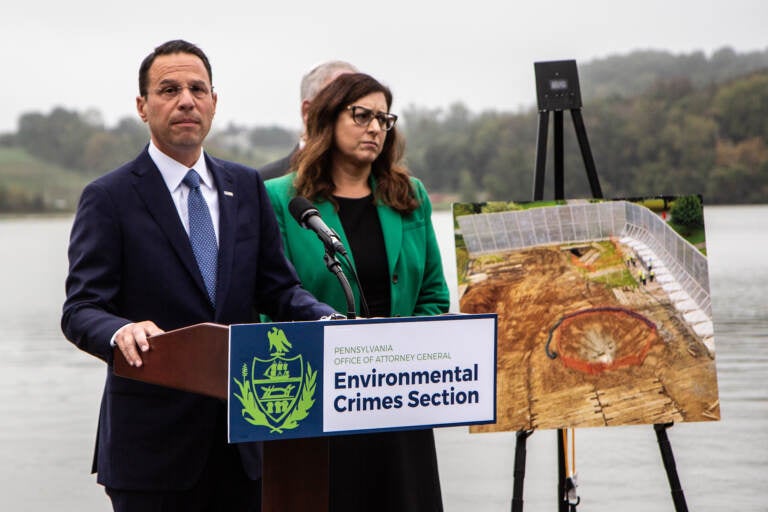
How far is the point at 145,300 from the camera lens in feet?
6.05

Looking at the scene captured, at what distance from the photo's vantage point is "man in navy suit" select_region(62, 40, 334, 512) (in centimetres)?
182

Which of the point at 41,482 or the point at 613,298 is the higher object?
the point at 613,298

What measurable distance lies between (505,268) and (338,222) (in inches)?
26.2

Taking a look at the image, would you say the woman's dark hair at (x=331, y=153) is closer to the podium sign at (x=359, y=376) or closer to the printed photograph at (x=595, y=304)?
the printed photograph at (x=595, y=304)

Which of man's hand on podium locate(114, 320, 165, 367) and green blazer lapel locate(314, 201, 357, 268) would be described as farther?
green blazer lapel locate(314, 201, 357, 268)

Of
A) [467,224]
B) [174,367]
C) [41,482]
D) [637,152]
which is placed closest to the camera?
[174,367]

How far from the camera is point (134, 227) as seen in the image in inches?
72.6

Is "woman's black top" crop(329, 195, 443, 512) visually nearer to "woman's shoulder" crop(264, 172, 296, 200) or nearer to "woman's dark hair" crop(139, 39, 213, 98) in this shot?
"woman's shoulder" crop(264, 172, 296, 200)

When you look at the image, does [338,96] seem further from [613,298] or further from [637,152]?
[637,152]

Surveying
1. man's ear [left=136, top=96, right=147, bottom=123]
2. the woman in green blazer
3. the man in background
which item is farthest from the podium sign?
the man in background

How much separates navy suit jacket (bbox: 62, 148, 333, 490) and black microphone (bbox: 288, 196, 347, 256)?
0.13 metres

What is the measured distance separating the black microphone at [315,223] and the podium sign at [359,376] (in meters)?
0.31

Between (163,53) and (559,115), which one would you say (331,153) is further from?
(559,115)

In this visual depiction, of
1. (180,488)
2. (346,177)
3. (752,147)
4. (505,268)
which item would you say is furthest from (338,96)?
(752,147)
